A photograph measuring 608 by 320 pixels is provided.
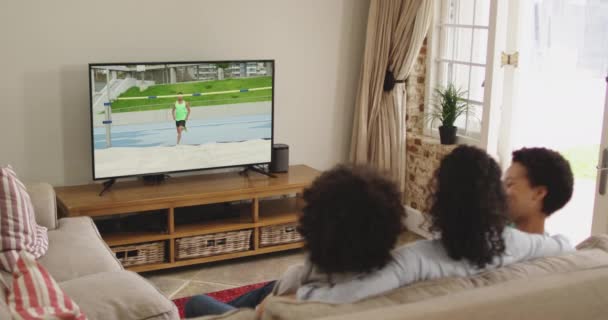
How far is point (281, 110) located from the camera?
5.13 m

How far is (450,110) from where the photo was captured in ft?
15.8

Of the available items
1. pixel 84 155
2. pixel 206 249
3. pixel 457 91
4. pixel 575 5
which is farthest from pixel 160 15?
pixel 575 5

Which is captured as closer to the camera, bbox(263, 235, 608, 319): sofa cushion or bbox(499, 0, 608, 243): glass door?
bbox(263, 235, 608, 319): sofa cushion

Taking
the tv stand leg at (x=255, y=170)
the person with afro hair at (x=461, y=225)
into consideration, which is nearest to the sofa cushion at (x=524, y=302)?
the person with afro hair at (x=461, y=225)

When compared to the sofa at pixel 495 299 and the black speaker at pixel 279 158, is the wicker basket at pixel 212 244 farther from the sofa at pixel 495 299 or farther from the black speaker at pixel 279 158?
the sofa at pixel 495 299

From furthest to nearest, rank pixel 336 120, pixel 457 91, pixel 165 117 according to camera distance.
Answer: pixel 336 120 < pixel 457 91 < pixel 165 117

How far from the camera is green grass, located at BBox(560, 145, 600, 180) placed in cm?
402

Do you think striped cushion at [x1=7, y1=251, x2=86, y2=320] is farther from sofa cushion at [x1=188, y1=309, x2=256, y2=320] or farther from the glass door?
the glass door

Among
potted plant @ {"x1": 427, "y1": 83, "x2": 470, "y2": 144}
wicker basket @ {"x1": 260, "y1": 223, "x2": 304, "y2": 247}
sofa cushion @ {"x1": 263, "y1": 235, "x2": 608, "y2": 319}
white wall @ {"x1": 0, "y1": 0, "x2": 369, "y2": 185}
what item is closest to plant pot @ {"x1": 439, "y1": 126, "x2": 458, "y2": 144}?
potted plant @ {"x1": 427, "y1": 83, "x2": 470, "y2": 144}

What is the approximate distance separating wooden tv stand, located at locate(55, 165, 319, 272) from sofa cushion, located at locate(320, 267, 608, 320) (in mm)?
2742

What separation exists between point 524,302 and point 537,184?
69 cm

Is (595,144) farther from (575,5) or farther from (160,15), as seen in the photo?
(160,15)

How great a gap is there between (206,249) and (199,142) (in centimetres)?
65

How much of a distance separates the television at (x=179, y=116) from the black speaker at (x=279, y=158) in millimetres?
62
